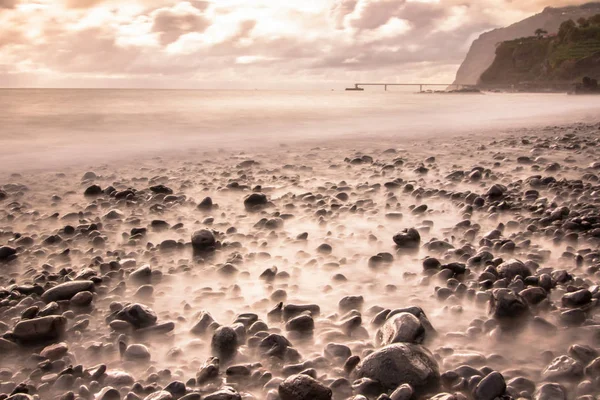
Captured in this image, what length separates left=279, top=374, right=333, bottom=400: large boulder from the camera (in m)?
2.39

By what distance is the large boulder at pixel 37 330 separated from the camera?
10.1 feet

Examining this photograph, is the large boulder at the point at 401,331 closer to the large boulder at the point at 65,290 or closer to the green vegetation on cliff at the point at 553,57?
the large boulder at the point at 65,290

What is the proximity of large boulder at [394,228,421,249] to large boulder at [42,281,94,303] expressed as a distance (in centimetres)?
314

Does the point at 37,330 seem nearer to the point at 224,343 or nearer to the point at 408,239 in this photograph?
the point at 224,343

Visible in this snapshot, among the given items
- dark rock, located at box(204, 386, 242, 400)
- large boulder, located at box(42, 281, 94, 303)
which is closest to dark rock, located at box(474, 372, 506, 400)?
dark rock, located at box(204, 386, 242, 400)

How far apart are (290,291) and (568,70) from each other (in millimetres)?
132717

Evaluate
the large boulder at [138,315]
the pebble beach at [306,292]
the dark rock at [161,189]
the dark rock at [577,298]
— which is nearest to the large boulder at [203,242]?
the pebble beach at [306,292]

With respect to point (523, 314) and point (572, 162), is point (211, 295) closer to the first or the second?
point (523, 314)

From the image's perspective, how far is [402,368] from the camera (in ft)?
8.24

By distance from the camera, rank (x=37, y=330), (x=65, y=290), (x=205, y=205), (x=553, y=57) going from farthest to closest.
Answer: (x=553, y=57) → (x=205, y=205) → (x=65, y=290) → (x=37, y=330)

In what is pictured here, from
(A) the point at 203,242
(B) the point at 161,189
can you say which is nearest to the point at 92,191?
(B) the point at 161,189

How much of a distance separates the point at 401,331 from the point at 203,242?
2733 millimetres

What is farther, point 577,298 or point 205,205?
point 205,205

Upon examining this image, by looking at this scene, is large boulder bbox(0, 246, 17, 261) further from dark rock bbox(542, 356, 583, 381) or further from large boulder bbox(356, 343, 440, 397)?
dark rock bbox(542, 356, 583, 381)
